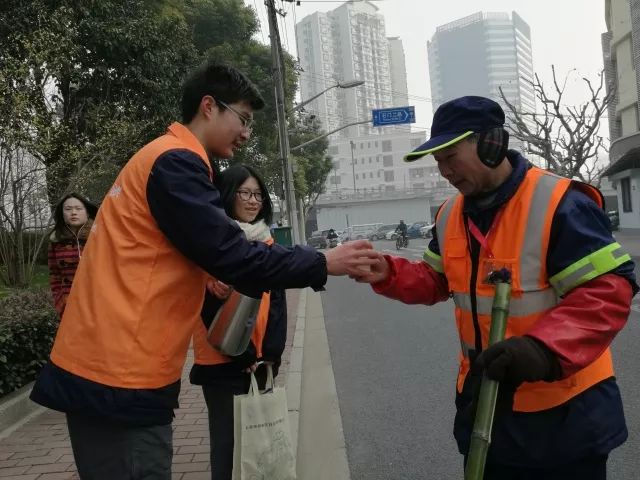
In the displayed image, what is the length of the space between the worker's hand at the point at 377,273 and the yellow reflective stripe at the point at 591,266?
2.08 feet

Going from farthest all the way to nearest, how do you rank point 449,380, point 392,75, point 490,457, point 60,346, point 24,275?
point 392,75 → point 24,275 → point 449,380 → point 490,457 → point 60,346

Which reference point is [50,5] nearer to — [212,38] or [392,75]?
[212,38]

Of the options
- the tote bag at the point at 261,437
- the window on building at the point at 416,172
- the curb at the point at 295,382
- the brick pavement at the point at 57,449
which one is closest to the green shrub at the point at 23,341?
the brick pavement at the point at 57,449

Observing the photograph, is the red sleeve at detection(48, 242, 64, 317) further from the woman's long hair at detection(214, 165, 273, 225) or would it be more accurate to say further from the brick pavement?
the woman's long hair at detection(214, 165, 273, 225)

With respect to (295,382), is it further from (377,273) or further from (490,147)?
(490,147)

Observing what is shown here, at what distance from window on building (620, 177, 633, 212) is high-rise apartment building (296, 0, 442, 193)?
68149 mm

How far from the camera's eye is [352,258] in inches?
82.2

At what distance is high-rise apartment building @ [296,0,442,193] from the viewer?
104m

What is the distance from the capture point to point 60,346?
1772 millimetres

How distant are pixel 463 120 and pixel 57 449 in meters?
3.69

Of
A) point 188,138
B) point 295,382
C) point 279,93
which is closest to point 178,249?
point 188,138

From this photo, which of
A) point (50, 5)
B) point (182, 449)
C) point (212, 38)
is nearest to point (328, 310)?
point (50, 5)

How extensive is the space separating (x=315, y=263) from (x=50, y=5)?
11272 millimetres

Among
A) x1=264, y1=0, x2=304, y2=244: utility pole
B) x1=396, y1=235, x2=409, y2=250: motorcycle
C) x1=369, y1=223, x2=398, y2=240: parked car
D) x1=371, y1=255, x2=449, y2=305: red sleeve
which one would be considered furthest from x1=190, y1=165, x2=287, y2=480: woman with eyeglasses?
x1=369, y1=223, x2=398, y2=240: parked car
